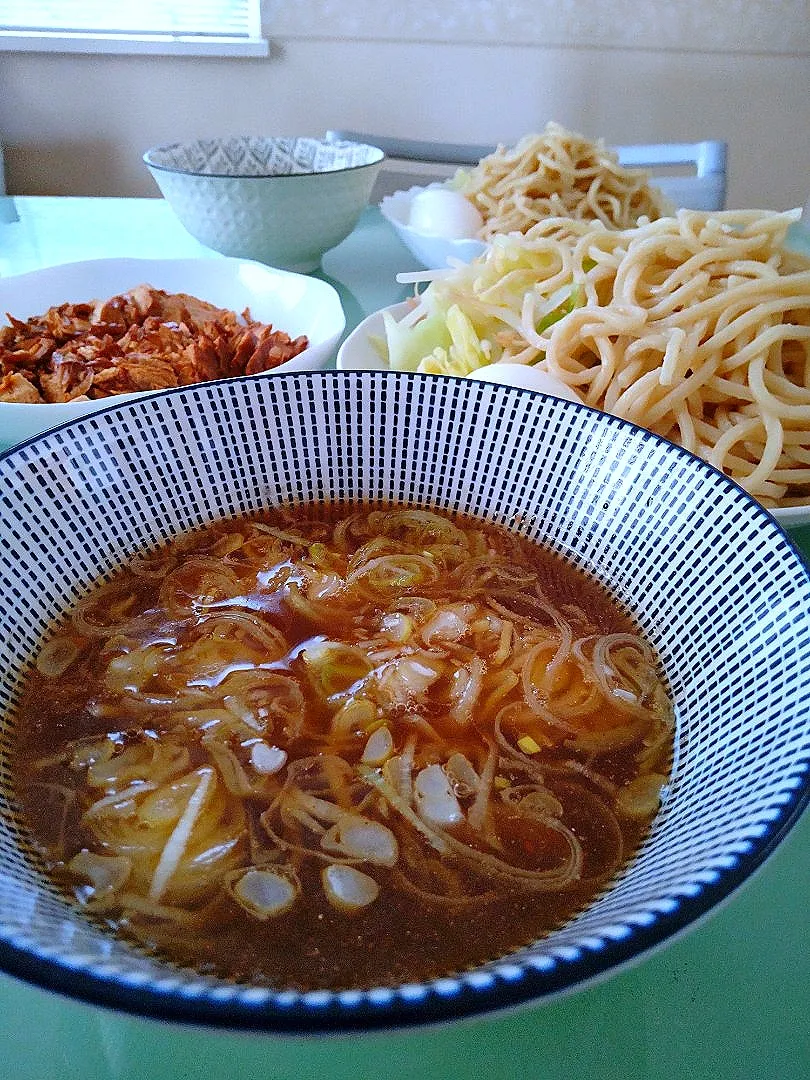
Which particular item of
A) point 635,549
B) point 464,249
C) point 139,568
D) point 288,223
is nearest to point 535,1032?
point 635,549

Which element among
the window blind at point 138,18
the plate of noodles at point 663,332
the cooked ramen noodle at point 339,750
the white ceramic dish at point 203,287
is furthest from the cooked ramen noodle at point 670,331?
the window blind at point 138,18

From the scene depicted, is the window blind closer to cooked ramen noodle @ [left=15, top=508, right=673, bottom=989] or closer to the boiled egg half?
the boiled egg half

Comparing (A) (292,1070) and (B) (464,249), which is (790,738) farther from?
(B) (464,249)

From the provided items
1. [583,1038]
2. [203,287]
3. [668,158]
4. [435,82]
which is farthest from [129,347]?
[435,82]

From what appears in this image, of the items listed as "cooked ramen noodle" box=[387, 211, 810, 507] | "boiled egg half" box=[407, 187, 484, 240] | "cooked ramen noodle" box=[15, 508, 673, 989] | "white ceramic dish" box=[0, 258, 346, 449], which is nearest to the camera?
"cooked ramen noodle" box=[15, 508, 673, 989]

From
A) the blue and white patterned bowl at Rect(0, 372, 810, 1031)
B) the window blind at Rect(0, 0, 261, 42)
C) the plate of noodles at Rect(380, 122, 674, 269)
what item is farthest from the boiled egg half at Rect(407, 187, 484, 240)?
the window blind at Rect(0, 0, 261, 42)

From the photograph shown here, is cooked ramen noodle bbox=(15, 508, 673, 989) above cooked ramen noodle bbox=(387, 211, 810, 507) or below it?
below

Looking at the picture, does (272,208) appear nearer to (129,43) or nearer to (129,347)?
(129,347)

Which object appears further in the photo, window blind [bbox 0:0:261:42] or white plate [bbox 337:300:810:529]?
window blind [bbox 0:0:261:42]
